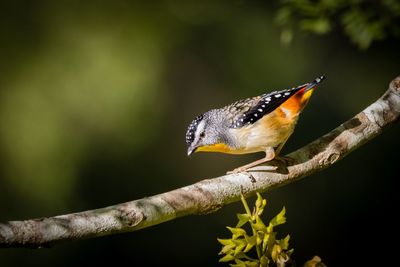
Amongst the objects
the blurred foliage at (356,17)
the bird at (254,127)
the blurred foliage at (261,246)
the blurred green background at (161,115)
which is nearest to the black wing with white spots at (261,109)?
the bird at (254,127)

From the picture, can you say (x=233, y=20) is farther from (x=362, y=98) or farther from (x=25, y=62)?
(x=25, y=62)

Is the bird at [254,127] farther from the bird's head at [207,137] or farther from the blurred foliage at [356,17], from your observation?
the blurred foliage at [356,17]

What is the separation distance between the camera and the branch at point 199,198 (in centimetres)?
249

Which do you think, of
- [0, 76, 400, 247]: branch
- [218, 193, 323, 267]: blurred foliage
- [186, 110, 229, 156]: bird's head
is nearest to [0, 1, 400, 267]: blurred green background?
[186, 110, 229, 156]: bird's head

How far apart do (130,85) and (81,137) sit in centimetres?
90

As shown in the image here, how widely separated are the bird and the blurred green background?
124 inches

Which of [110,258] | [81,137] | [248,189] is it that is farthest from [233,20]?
[248,189]

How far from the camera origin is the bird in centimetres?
412

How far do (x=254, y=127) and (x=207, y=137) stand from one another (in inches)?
13.2

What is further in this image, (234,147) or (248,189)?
(234,147)

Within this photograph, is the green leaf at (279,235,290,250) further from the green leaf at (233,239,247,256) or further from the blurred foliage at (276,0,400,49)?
the blurred foliage at (276,0,400,49)

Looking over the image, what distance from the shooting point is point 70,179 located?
740 centimetres

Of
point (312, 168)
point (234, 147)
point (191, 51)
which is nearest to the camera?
point (312, 168)

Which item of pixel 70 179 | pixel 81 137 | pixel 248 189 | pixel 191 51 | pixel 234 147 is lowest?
pixel 248 189
